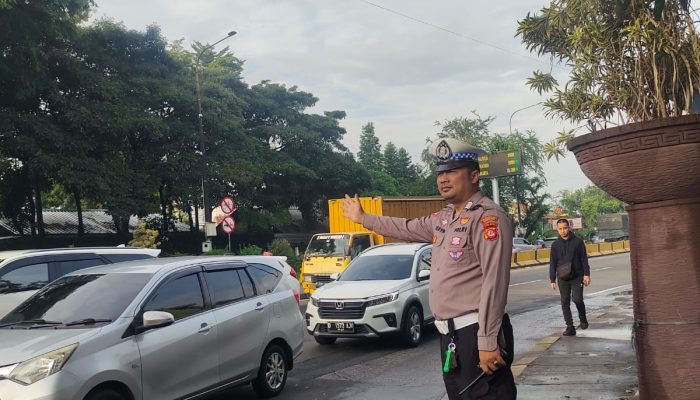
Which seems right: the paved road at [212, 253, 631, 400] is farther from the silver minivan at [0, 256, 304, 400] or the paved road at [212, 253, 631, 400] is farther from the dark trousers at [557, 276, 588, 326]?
the dark trousers at [557, 276, 588, 326]

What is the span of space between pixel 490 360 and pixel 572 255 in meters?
7.44

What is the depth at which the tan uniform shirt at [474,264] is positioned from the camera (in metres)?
3.12

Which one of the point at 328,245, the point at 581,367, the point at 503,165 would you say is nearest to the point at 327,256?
the point at 328,245

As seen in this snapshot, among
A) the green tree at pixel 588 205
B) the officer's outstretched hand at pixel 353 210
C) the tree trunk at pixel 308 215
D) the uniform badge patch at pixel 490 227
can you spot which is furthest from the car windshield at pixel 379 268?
the green tree at pixel 588 205

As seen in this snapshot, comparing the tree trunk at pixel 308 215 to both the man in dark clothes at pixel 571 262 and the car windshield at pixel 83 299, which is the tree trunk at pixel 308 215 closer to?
the man in dark clothes at pixel 571 262

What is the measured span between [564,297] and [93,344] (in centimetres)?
746

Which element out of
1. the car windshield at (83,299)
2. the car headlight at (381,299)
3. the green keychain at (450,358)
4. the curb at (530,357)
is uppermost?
the car windshield at (83,299)

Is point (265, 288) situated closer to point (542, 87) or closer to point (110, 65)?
point (542, 87)

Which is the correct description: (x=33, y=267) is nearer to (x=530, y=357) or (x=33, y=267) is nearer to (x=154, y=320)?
(x=154, y=320)

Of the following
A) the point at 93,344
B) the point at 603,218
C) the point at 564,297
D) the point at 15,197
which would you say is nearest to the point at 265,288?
the point at 93,344

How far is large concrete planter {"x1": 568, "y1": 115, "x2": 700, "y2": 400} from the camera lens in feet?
14.1

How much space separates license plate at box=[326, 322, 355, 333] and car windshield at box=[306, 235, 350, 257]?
653 centimetres

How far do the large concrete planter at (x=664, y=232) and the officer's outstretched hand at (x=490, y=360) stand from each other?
1.95 m

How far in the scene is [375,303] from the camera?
9.67 meters
